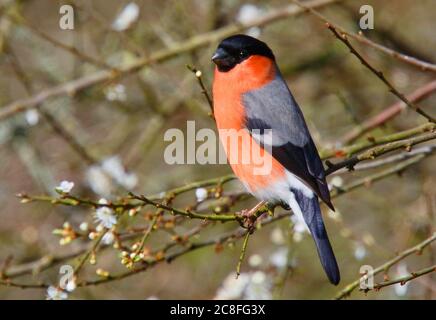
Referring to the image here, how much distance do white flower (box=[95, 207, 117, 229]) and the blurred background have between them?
1.40 meters

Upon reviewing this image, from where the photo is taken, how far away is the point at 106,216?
3055 mm

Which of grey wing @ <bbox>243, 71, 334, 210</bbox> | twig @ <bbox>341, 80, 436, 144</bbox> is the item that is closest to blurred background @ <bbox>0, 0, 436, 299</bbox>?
twig @ <bbox>341, 80, 436, 144</bbox>

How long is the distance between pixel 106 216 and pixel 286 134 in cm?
87

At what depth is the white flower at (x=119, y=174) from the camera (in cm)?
445

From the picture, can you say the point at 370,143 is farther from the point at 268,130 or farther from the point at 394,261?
the point at 394,261

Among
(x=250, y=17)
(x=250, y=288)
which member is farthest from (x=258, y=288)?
(x=250, y=17)

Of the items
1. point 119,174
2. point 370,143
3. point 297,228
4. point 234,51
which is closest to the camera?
point 370,143

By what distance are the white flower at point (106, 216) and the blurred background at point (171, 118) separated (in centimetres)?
140

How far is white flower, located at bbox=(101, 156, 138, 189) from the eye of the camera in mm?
4449

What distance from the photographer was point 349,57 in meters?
5.23
